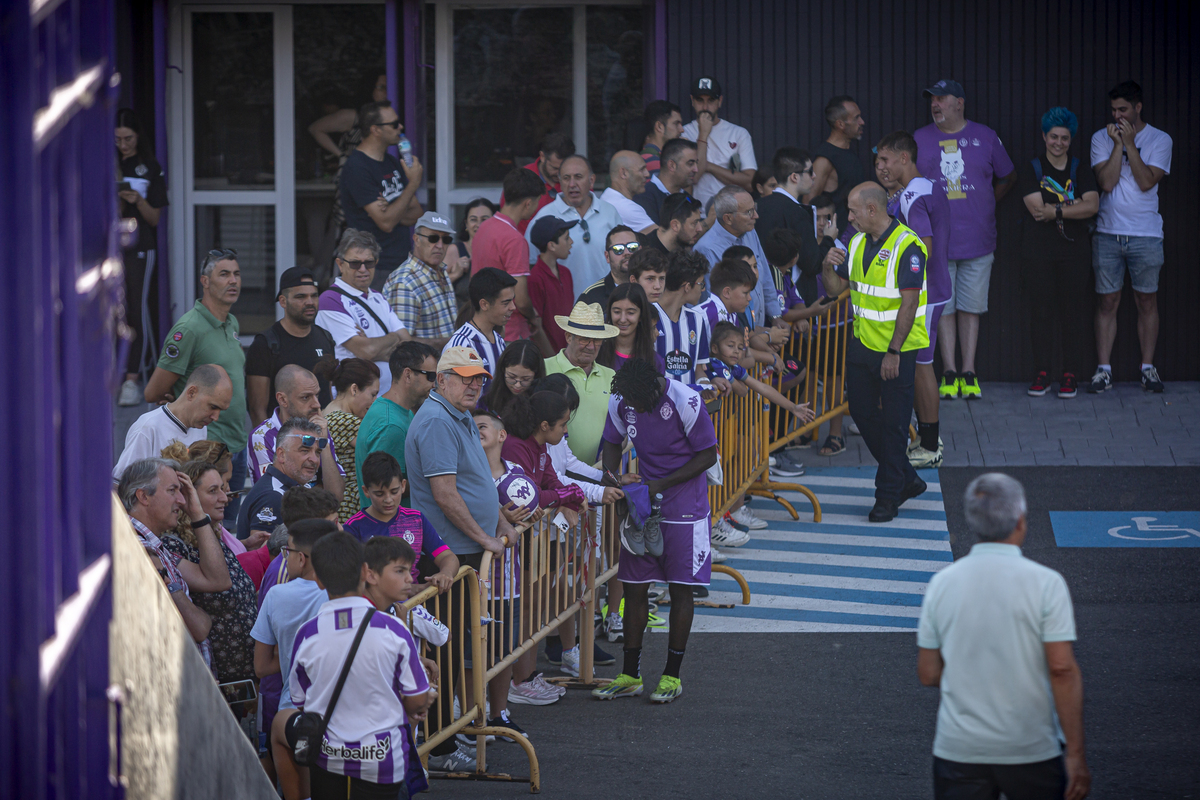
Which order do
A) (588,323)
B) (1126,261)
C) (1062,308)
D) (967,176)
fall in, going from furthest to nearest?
(1062,308) → (1126,261) → (967,176) → (588,323)

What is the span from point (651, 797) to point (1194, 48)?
10133 mm

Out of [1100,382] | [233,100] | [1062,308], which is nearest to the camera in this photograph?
[1100,382]

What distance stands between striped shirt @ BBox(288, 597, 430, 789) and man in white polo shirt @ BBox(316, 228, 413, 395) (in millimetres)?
4174

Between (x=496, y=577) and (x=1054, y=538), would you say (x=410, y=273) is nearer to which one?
(x=496, y=577)

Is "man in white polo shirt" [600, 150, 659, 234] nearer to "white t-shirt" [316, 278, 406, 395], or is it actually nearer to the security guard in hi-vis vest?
the security guard in hi-vis vest

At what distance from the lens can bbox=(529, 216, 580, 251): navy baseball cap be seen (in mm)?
9789

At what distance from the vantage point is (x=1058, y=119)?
40.5 ft

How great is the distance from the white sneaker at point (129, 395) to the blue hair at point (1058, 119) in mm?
8619

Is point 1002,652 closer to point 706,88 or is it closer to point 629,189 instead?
point 629,189

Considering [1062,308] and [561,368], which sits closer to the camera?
[561,368]

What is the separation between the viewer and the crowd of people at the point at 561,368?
18.2ft

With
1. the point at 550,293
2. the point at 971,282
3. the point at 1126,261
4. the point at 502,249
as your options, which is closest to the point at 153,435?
the point at 502,249

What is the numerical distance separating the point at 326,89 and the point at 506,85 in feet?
5.88

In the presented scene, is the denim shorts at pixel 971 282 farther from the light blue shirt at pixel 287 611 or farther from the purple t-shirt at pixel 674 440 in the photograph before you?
the light blue shirt at pixel 287 611
